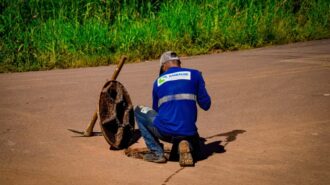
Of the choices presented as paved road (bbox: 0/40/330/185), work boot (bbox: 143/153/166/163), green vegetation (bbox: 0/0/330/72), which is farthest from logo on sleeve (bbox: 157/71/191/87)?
green vegetation (bbox: 0/0/330/72)

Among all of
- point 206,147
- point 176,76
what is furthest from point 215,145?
point 176,76

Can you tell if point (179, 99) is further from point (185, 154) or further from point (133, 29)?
point (133, 29)

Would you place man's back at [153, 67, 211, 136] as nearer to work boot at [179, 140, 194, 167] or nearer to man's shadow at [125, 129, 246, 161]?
work boot at [179, 140, 194, 167]

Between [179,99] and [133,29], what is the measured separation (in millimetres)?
9457

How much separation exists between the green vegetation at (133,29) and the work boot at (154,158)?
7.65 meters

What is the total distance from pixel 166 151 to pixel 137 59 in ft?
26.1

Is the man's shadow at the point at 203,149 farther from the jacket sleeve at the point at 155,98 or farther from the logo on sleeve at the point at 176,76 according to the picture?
the logo on sleeve at the point at 176,76

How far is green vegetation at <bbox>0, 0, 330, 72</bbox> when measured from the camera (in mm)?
13820

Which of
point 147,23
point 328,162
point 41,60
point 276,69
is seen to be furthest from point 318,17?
point 328,162

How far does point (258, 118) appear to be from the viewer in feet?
26.1

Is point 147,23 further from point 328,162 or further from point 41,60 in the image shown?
point 328,162

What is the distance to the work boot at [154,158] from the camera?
5.99 metres

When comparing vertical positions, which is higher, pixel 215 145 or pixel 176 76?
pixel 176 76

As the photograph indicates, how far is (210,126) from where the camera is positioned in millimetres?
7699
